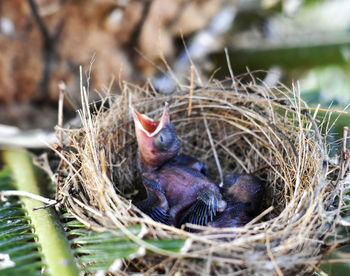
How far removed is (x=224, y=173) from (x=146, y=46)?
3.32ft

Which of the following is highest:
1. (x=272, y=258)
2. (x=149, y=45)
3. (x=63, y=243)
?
(x=149, y=45)

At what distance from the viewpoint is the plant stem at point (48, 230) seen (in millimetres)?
831

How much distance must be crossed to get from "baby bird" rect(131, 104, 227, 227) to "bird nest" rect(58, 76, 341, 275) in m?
0.06

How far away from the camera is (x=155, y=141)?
3.34 feet

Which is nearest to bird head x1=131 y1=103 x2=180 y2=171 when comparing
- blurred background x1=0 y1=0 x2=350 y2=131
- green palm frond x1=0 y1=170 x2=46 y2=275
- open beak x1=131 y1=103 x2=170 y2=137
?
open beak x1=131 y1=103 x2=170 y2=137

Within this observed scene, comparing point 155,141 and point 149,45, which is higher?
point 149,45

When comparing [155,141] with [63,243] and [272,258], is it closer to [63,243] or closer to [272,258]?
[63,243]

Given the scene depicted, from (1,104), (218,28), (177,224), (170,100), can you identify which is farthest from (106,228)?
(218,28)

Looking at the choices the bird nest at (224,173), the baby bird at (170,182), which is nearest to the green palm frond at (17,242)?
the bird nest at (224,173)

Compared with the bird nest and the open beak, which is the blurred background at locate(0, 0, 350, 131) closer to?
the bird nest

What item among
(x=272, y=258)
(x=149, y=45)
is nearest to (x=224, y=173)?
(x=272, y=258)

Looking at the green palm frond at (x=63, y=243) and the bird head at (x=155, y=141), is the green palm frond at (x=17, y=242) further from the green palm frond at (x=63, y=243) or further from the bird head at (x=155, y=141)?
the bird head at (x=155, y=141)

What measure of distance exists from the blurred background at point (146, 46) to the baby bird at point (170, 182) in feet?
1.39

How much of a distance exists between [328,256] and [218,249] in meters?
0.25
